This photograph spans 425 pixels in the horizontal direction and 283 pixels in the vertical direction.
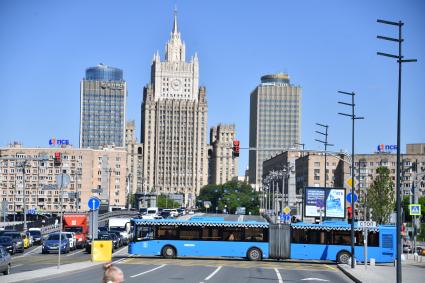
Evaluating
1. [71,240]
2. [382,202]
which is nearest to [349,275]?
[71,240]

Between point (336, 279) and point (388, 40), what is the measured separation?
12.6m

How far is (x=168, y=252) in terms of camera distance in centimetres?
5722

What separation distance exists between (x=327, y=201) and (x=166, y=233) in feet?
93.4

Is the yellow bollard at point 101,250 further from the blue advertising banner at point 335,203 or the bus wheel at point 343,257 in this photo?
the blue advertising banner at point 335,203

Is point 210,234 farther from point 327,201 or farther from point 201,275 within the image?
point 327,201

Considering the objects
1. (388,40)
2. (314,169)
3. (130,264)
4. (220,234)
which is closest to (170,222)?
(220,234)

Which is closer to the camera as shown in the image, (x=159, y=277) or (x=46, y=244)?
(x=159, y=277)

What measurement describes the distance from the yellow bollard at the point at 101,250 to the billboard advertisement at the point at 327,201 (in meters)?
35.6

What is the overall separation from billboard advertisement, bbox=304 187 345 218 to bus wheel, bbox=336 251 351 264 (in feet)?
A: 74.6

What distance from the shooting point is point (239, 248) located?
5716 cm

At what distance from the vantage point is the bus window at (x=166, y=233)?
5691 cm

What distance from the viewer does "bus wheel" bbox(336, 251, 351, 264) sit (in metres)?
56.8

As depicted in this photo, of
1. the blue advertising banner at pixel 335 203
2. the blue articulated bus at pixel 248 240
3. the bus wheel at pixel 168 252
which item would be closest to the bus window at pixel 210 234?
the blue articulated bus at pixel 248 240

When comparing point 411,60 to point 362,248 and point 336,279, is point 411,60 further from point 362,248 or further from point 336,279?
point 362,248
